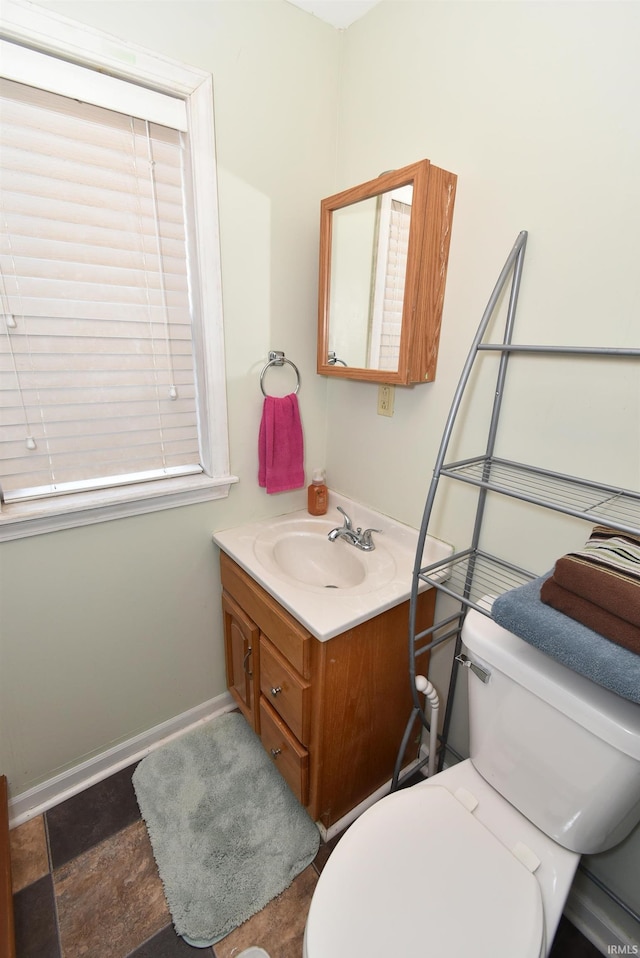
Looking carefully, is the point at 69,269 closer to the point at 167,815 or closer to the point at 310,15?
the point at 310,15

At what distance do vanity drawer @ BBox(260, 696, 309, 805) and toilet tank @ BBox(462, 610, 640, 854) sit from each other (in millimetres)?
494

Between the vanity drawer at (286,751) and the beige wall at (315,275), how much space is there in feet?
1.18

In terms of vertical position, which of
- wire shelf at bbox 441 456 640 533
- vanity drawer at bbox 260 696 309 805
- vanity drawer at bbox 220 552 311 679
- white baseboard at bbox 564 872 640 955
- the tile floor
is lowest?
the tile floor

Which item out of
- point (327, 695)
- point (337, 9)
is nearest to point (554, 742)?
point (327, 695)

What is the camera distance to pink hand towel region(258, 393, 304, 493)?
4.79ft

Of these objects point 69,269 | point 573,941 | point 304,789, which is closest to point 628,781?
point 573,941

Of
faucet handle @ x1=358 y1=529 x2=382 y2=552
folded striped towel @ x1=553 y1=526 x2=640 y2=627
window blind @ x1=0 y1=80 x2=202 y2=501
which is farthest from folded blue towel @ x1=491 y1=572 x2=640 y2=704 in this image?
window blind @ x1=0 y1=80 x2=202 y2=501

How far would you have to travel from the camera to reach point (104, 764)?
1446 mm

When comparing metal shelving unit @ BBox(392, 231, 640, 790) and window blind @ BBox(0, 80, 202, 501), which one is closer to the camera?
metal shelving unit @ BBox(392, 231, 640, 790)

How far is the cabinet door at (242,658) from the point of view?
1364 millimetres

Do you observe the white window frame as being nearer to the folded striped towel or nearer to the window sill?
the window sill

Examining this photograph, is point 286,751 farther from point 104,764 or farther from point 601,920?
point 601,920

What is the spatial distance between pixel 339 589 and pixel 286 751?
1.82ft

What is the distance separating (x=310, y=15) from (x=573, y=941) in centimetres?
264
